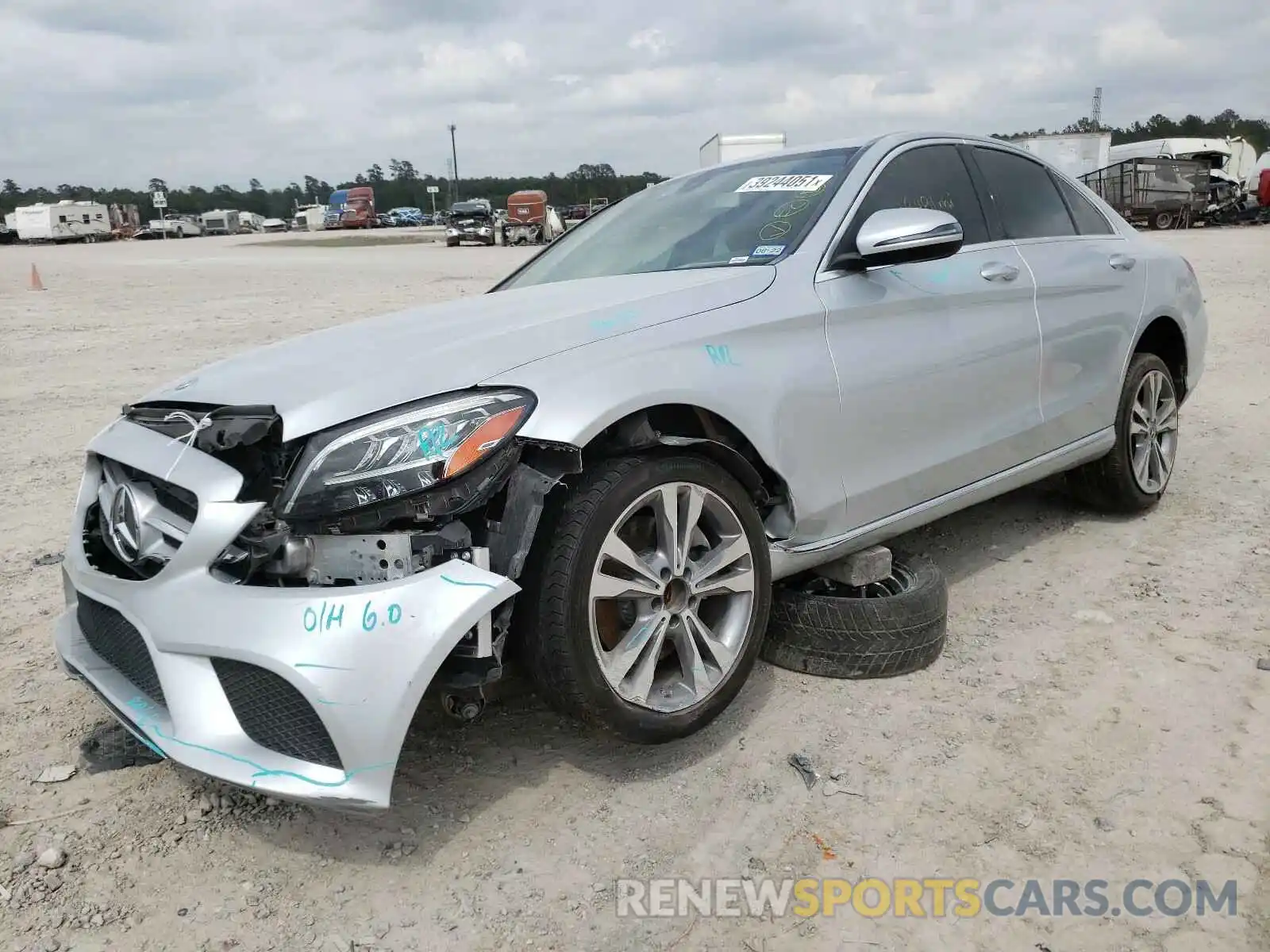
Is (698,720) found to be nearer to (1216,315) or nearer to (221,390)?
(221,390)

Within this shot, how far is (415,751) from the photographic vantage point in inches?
113

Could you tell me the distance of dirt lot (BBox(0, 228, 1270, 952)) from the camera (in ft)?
7.15

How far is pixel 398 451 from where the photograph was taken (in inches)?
88.3

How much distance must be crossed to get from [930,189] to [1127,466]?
174 cm

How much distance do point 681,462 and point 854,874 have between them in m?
1.07

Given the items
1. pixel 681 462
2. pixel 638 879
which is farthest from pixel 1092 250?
pixel 638 879

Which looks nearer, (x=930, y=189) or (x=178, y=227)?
(x=930, y=189)

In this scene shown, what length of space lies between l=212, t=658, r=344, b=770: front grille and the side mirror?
6.68ft

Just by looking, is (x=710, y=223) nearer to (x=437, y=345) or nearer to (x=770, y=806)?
(x=437, y=345)

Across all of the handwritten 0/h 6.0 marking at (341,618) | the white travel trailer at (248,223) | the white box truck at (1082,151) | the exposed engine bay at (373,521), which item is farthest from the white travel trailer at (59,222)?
the handwritten 0/h 6.0 marking at (341,618)

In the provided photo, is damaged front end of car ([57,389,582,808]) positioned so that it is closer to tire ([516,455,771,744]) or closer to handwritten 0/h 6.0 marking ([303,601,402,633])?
handwritten 0/h 6.0 marking ([303,601,402,633])

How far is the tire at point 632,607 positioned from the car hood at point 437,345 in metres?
0.39

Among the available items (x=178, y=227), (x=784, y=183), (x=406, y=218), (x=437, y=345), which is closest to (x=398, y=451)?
(x=437, y=345)

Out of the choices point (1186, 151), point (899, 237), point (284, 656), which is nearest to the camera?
point (284, 656)
